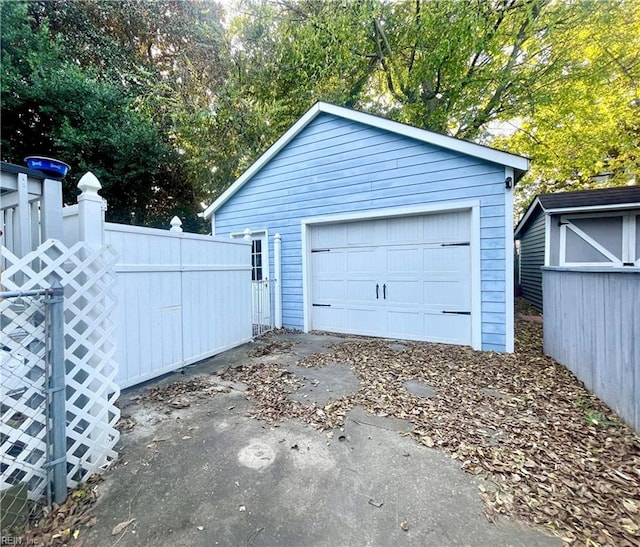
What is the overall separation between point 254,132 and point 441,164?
7.19 m

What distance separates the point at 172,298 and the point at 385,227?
3.96m

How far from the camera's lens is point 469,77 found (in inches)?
367

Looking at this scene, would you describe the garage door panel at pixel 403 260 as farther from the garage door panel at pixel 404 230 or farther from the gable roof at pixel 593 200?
the gable roof at pixel 593 200

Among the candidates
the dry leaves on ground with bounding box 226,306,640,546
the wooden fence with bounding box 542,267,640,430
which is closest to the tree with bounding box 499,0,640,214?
the wooden fence with bounding box 542,267,640,430

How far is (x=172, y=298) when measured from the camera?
4.20 metres

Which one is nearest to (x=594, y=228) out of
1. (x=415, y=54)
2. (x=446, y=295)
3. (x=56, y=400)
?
(x=446, y=295)

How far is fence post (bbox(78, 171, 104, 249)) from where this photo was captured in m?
2.33

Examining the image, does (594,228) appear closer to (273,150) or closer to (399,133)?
(399,133)

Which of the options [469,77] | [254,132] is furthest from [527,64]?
[254,132]

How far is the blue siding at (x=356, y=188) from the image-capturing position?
4.94 meters

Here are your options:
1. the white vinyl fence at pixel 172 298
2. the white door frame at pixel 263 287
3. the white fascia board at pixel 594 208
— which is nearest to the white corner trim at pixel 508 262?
the white fascia board at pixel 594 208

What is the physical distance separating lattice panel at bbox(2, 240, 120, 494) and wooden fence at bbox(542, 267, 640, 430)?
4232 millimetres

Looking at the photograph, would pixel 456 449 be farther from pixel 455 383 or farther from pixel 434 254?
pixel 434 254

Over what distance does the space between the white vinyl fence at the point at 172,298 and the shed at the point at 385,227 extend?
173 cm
